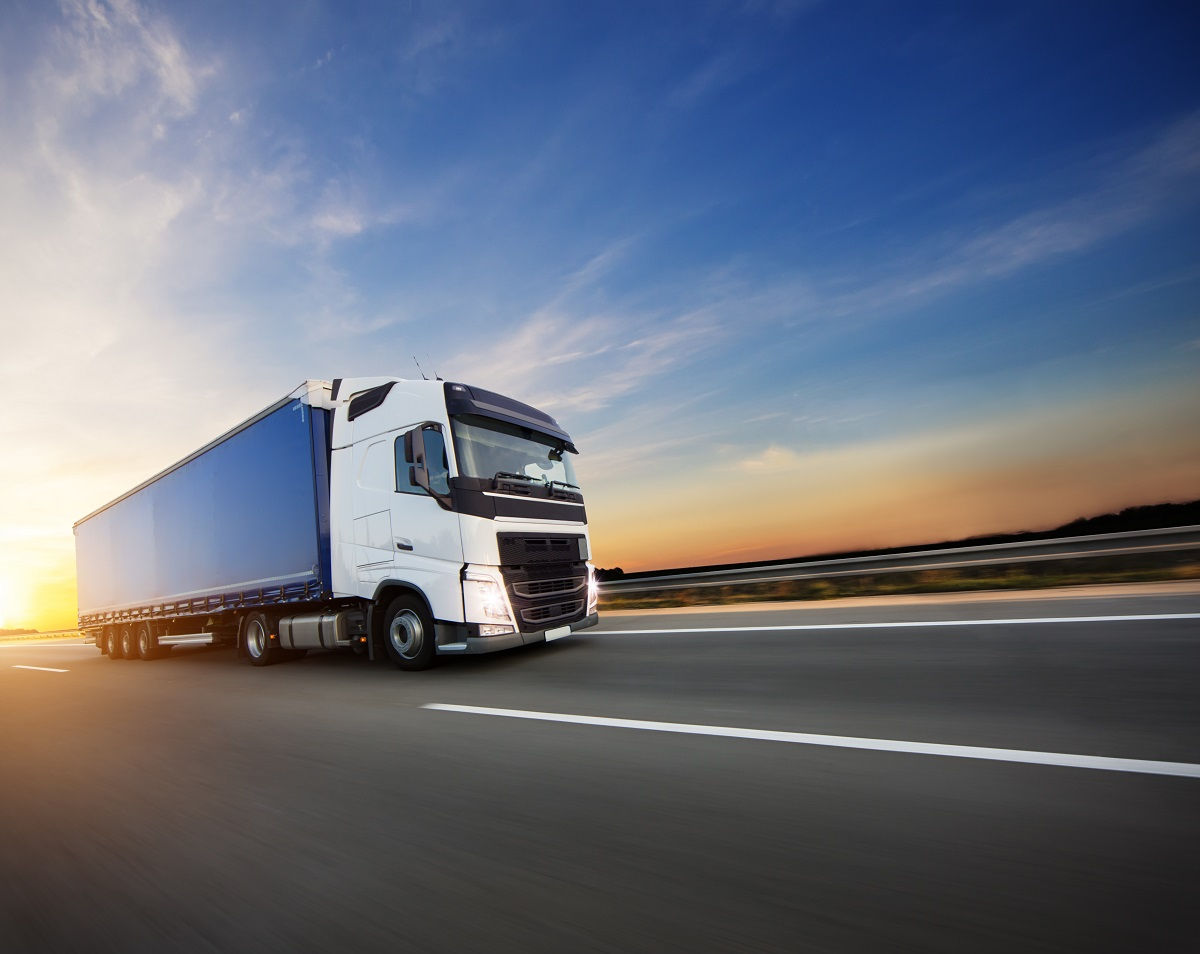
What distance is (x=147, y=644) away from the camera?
13461 mm

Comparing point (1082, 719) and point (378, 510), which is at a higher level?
point (378, 510)

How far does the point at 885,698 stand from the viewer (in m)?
4.43

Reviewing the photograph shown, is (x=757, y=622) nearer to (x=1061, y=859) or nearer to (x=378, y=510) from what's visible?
(x=378, y=510)

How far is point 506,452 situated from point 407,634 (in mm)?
2321

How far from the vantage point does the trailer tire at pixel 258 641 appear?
9539 millimetres

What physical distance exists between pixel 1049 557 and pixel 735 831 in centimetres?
856

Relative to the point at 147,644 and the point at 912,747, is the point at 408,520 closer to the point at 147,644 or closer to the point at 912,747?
the point at 912,747

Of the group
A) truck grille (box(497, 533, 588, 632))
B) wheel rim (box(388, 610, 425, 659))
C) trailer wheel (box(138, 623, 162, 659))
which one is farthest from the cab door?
trailer wheel (box(138, 623, 162, 659))

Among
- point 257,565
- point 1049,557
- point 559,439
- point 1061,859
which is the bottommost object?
point 1061,859

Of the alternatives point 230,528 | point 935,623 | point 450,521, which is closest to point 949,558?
point 935,623

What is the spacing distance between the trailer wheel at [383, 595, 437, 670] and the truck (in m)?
0.02

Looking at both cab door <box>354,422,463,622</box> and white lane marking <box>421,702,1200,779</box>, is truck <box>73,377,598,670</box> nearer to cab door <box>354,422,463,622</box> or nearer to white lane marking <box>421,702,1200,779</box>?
cab door <box>354,422,463,622</box>

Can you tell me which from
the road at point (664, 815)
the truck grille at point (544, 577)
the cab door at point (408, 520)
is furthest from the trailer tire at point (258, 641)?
the truck grille at point (544, 577)

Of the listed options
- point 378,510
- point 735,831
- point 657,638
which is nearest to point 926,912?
point 735,831
